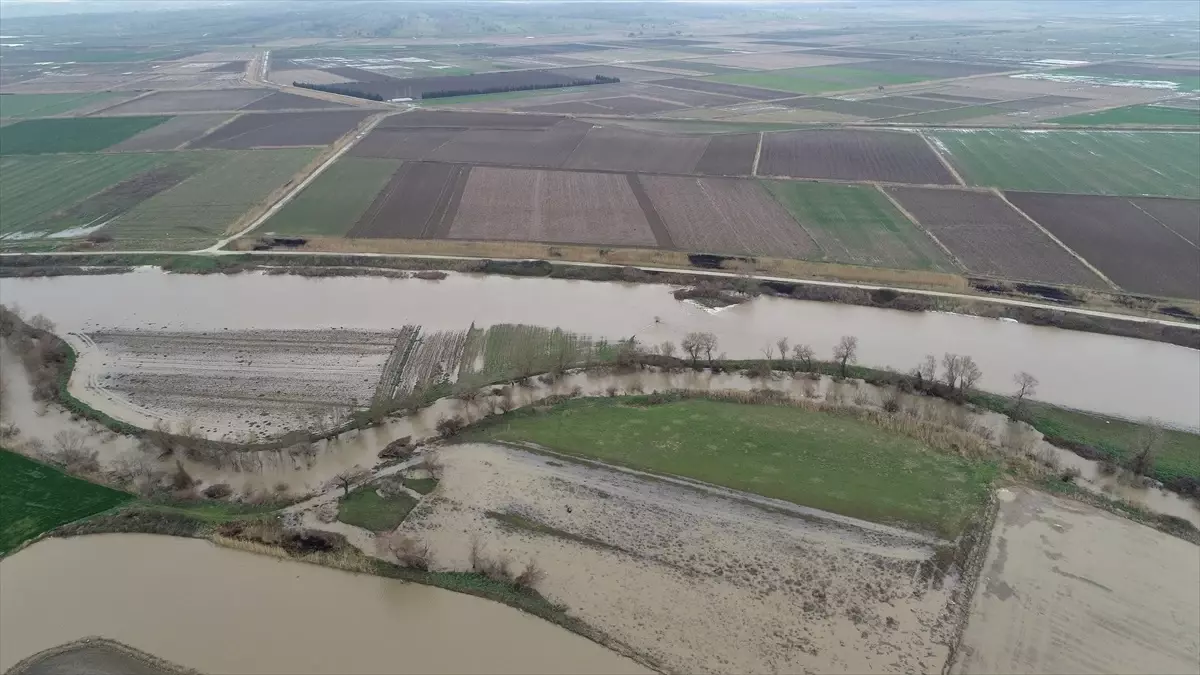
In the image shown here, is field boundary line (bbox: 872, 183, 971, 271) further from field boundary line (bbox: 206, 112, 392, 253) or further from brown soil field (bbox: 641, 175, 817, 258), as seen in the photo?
field boundary line (bbox: 206, 112, 392, 253)

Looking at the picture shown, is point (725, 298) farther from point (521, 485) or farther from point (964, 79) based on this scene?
point (964, 79)

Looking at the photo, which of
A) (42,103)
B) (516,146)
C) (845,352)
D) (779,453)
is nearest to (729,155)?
(516,146)

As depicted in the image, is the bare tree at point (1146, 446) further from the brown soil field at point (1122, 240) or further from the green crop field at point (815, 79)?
the green crop field at point (815, 79)

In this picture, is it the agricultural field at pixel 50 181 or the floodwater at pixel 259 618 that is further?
the agricultural field at pixel 50 181

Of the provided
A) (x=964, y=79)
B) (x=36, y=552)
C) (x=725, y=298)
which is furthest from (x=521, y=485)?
(x=964, y=79)

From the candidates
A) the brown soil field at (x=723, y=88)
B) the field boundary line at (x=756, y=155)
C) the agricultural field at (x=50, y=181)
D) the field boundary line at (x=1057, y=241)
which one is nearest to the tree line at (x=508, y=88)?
the brown soil field at (x=723, y=88)

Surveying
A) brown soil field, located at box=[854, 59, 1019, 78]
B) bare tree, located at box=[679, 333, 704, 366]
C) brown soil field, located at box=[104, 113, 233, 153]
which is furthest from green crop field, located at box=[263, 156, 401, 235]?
brown soil field, located at box=[854, 59, 1019, 78]
